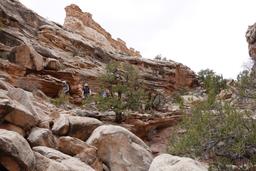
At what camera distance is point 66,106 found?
77.0 ft

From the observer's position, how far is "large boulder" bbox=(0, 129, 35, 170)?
11.0 metres

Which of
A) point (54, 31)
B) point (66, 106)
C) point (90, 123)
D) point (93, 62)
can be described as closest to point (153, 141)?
point (66, 106)

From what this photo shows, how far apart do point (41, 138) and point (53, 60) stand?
14.9m

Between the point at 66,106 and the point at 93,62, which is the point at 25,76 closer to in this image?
the point at 66,106

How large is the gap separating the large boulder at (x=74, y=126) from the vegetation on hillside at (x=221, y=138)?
130 inches

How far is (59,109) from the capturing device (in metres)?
20.5

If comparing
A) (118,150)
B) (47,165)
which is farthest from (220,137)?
(47,165)

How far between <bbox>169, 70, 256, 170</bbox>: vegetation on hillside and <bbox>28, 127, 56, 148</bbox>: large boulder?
16.0 ft

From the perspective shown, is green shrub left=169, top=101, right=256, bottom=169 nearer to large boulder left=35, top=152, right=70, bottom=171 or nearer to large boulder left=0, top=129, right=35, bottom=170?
large boulder left=35, top=152, right=70, bottom=171

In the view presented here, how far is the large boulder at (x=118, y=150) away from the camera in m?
15.1

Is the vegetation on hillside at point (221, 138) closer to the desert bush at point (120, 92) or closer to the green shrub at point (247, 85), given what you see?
the green shrub at point (247, 85)

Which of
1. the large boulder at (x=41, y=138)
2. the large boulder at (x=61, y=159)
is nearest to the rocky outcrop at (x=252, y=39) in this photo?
the large boulder at (x=41, y=138)

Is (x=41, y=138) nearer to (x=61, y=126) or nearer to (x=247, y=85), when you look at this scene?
(x=61, y=126)

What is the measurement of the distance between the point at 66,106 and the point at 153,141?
5.08 m
